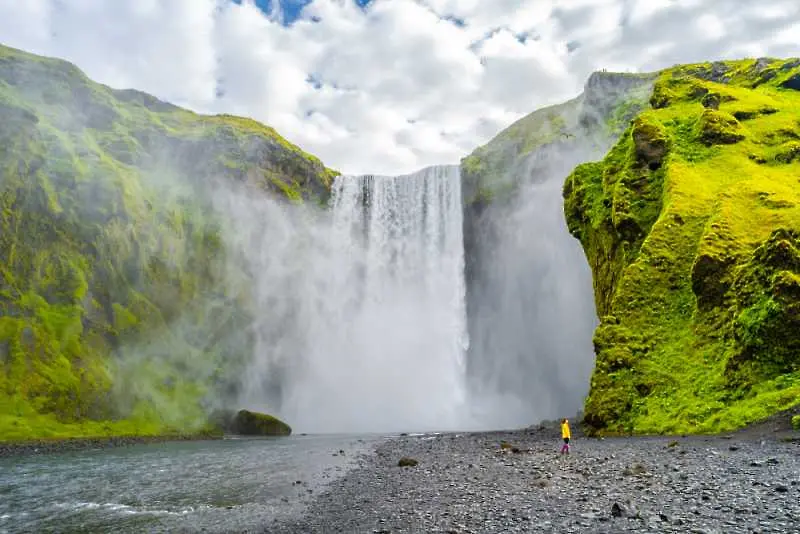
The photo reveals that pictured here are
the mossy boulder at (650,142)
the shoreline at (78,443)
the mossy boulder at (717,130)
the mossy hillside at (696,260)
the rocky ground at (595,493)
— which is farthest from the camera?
the shoreline at (78,443)

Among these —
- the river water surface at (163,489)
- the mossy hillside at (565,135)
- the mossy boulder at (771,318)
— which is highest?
the mossy hillside at (565,135)

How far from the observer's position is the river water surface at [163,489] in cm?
1731

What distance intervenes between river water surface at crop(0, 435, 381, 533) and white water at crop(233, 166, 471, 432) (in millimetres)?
35237

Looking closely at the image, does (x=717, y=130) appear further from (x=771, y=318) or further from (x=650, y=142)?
(x=771, y=318)

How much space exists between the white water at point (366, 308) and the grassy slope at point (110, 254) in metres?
6.03

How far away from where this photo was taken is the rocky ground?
430 inches

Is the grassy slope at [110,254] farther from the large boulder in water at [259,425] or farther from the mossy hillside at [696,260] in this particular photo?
the mossy hillside at [696,260]

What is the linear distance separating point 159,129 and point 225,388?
49.3 m

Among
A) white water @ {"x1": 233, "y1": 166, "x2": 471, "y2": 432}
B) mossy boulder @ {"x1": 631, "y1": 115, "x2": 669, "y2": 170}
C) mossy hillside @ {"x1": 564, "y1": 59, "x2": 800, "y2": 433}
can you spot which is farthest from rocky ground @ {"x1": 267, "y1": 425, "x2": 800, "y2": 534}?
white water @ {"x1": 233, "y1": 166, "x2": 471, "y2": 432}

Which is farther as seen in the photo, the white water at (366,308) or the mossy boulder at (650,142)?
the white water at (366,308)

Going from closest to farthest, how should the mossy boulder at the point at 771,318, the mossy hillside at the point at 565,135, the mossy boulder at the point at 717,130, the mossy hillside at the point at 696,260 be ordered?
the mossy boulder at the point at 771,318 → the mossy hillside at the point at 696,260 → the mossy boulder at the point at 717,130 → the mossy hillside at the point at 565,135

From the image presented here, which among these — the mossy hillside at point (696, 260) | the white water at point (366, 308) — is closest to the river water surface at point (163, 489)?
the mossy hillside at point (696, 260)

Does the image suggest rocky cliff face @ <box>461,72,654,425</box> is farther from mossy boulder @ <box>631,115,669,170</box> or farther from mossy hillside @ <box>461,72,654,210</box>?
mossy boulder @ <box>631,115,669,170</box>

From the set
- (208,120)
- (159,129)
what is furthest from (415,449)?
(208,120)
